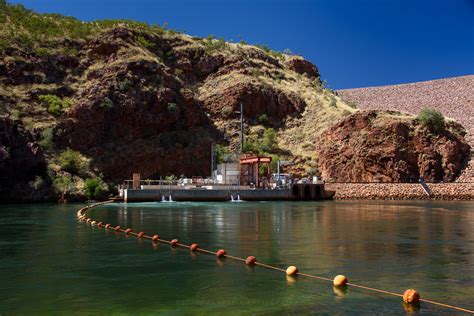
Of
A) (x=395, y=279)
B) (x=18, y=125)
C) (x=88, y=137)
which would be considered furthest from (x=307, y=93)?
(x=395, y=279)

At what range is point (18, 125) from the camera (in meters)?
62.2

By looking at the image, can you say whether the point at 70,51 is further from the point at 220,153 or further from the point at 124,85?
the point at 220,153

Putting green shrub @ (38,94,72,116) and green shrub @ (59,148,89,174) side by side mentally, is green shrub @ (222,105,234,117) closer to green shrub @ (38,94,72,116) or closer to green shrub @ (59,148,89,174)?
green shrub @ (38,94,72,116)

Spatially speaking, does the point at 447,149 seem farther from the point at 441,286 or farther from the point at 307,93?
the point at 441,286

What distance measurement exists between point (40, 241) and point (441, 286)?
1411 centimetres

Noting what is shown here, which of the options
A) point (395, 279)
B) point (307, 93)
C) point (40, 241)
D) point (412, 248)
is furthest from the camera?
point (307, 93)

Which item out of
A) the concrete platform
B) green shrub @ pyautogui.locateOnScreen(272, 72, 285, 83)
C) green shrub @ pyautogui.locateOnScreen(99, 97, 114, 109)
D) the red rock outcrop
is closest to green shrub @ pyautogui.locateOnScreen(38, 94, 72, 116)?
green shrub @ pyautogui.locateOnScreen(99, 97, 114, 109)

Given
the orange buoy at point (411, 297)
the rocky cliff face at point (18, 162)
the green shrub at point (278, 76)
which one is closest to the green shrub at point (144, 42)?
the green shrub at point (278, 76)

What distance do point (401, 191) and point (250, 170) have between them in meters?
18.8

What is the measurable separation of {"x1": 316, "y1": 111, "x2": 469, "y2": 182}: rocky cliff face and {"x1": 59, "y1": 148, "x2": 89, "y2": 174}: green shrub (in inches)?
1276

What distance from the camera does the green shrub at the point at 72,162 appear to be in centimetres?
6494

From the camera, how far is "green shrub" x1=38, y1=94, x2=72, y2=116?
72.6m

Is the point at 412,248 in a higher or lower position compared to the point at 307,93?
lower

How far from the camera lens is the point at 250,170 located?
68.4 m
